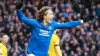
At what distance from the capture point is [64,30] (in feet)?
66.2

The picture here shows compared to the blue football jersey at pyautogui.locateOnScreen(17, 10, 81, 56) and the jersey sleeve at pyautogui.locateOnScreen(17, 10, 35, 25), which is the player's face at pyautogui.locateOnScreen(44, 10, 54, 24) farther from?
the jersey sleeve at pyautogui.locateOnScreen(17, 10, 35, 25)

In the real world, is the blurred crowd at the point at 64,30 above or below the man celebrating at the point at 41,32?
below

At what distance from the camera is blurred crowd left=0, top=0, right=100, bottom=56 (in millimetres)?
19234

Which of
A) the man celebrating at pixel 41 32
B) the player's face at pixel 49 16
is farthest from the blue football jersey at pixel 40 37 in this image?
the player's face at pixel 49 16

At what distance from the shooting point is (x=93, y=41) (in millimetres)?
20547

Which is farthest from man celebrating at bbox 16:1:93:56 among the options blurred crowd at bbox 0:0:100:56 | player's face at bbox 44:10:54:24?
blurred crowd at bbox 0:0:100:56

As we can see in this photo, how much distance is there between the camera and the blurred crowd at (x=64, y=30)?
63.1 ft

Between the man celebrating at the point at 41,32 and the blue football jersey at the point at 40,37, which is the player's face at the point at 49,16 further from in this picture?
the blue football jersey at the point at 40,37

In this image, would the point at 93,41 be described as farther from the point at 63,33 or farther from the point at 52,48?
the point at 52,48

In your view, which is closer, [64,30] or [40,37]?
[40,37]

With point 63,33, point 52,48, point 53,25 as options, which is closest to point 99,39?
point 63,33

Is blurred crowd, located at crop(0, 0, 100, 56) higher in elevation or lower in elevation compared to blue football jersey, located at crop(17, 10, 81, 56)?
lower

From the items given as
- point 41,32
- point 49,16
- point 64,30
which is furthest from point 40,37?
point 64,30

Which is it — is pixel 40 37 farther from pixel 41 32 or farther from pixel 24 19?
pixel 24 19
